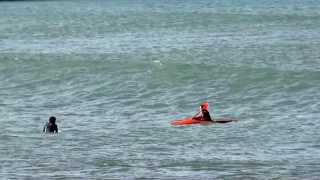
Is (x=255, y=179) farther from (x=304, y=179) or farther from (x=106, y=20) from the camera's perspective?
(x=106, y=20)

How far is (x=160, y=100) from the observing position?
186 feet

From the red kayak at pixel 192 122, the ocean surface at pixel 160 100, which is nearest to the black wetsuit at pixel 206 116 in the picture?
the red kayak at pixel 192 122

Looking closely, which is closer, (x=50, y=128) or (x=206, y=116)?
(x=50, y=128)

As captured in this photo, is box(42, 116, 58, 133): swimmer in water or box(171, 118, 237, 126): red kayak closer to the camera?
box(42, 116, 58, 133): swimmer in water

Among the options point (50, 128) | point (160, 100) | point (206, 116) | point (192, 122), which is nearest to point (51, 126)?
point (50, 128)

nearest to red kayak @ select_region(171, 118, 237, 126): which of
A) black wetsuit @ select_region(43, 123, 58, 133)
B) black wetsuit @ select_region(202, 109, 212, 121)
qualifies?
black wetsuit @ select_region(202, 109, 212, 121)

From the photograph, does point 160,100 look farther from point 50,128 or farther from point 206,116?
point 50,128

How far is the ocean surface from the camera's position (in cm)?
3925

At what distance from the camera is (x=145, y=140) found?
44.5m

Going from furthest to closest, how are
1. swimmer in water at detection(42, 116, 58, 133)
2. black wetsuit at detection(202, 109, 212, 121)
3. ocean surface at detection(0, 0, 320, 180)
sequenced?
black wetsuit at detection(202, 109, 212, 121), swimmer in water at detection(42, 116, 58, 133), ocean surface at detection(0, 0, 320, 180)

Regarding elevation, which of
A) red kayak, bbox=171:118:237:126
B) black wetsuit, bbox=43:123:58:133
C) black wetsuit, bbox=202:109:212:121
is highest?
black wetsuit, bbox=202:109:212:121

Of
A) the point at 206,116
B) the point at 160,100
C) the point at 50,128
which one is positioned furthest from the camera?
the point at 160,100

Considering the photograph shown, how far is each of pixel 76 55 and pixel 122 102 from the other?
24.4m

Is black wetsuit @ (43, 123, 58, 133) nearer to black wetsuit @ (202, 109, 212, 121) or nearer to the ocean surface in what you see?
the ocean surface
